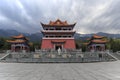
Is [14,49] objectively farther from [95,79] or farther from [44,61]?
[95,79]

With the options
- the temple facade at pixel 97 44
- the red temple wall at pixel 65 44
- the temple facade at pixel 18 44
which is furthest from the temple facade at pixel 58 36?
the temple facade at pixel 97 44

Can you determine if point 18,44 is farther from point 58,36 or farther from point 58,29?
point 58,29

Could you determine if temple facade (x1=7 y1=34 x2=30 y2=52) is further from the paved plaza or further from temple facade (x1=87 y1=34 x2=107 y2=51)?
the paved plaza

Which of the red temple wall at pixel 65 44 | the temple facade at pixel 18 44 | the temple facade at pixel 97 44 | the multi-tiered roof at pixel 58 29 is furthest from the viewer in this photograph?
the temple facade at pixel 97 44

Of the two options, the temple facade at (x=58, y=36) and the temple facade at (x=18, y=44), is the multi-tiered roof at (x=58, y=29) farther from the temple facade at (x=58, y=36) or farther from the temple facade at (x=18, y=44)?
the temple facade at (x=18, y=44)

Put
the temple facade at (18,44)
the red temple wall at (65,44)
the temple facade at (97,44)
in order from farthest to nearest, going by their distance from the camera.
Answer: the temple facade at (97,44) → the temple facade at (18,44) → the red temple wall at (65,44)

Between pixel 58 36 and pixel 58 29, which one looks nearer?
pixel 58 36

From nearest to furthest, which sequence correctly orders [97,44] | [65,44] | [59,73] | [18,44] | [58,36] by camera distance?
[59,73], [65,44], [58,36], [18,44], [97,44]

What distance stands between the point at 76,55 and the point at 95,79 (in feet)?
119

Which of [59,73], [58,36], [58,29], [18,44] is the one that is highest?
[58,29]

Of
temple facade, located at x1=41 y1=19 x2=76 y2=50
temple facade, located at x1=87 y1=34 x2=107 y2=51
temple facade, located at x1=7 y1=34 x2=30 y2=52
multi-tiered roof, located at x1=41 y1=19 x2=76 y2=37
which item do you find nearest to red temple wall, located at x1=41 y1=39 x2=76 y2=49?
temple facade, located at x1=41 y1=19 x2=76 y2=50

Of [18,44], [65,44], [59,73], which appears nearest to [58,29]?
[65,44]

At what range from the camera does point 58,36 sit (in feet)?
188

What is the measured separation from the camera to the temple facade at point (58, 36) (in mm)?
56263
